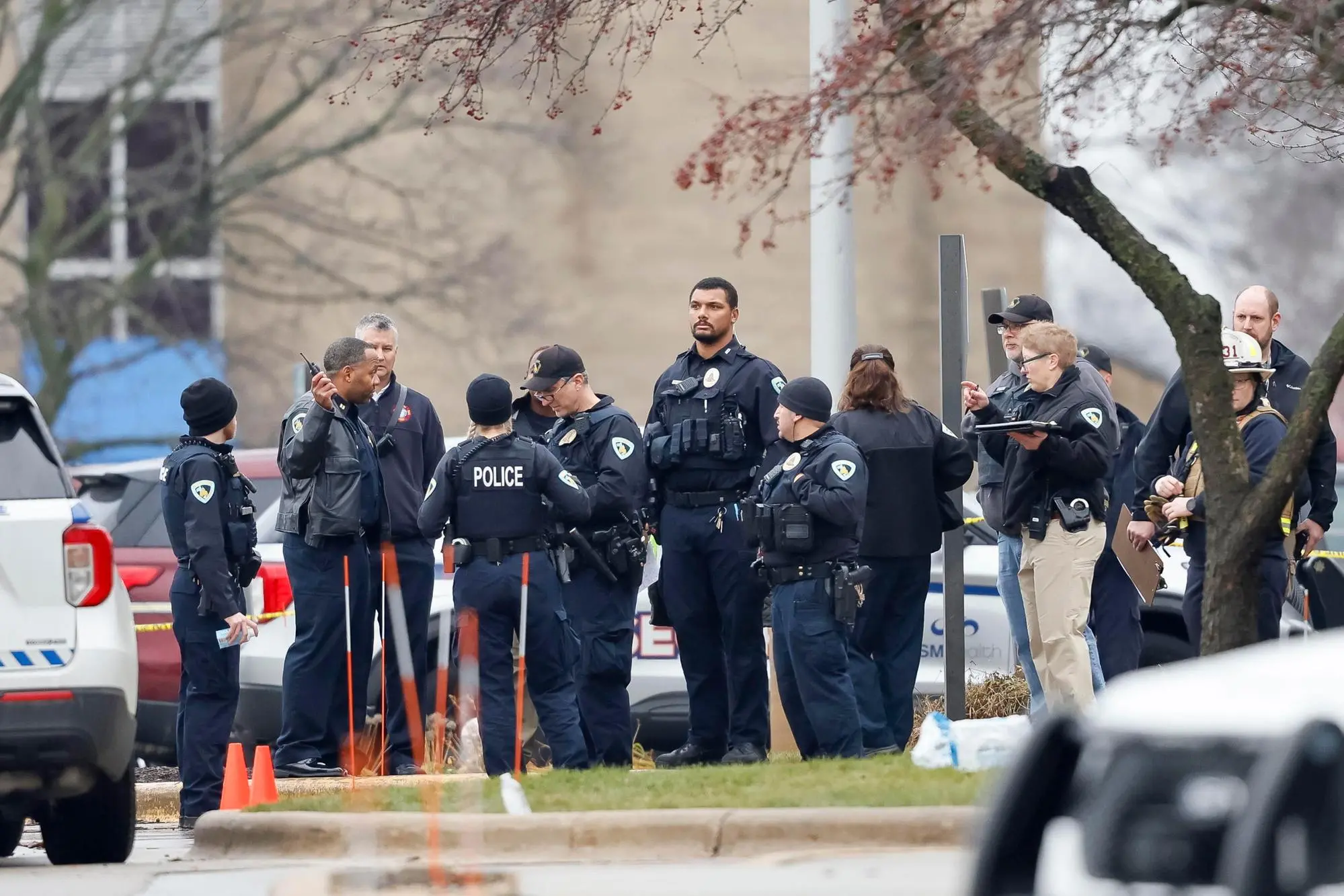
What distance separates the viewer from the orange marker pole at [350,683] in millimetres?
9930

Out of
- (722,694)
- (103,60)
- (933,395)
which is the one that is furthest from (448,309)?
(722,694)

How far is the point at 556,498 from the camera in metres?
9.66

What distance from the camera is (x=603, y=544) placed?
10180mm

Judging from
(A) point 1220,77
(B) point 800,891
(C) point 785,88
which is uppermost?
(C) point 785,88

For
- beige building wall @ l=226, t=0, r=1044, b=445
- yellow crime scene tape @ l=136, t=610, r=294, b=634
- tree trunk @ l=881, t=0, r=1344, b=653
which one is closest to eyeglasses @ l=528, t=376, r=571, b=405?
yellow crime scene tape @ l=136, t=610, r=294, b=634

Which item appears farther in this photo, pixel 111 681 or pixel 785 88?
pixel 785 88

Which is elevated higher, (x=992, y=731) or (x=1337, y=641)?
(x=1337, y=641)

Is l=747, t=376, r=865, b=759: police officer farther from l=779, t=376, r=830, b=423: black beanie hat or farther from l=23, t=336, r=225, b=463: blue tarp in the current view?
l=23, t=336, r=225, b=463: blue tarp

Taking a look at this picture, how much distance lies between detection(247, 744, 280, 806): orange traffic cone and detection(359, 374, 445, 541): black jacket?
1532 millimetres

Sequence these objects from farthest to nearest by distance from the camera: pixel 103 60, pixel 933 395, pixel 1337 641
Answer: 1. pixel 933 395
2. pixel 103 60
3. pixel 1337 641

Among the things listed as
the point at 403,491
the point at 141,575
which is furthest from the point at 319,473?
the point at 141,575

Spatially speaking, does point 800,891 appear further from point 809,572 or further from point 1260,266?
point 1260,266

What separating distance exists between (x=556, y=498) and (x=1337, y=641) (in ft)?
17.5

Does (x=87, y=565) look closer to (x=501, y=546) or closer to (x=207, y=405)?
(x=207, y=405)
